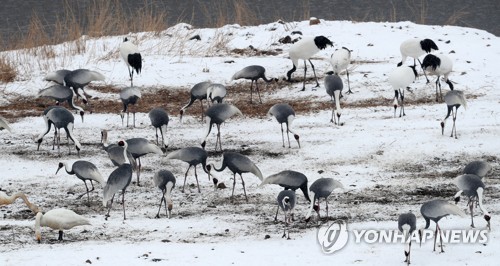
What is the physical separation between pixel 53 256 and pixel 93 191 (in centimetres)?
265

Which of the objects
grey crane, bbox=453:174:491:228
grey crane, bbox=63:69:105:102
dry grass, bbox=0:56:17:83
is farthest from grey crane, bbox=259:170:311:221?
dry grass, bbox=0:56:17:83

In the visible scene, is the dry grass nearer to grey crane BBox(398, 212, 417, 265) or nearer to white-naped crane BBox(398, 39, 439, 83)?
white-naped crane BBox(398, 39, 439, 83)

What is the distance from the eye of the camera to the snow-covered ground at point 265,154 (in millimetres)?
8562

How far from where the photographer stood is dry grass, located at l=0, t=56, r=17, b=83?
16812 millimetres

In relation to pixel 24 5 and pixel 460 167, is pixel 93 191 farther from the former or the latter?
pixel 24 5

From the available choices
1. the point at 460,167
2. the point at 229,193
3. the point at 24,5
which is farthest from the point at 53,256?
the point at 24,5

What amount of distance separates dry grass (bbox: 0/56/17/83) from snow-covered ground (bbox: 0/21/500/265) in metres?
0.21

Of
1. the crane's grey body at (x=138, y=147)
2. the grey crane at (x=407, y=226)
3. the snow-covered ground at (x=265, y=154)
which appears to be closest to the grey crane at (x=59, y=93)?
the snow-covered ground at (x=265, y=154)

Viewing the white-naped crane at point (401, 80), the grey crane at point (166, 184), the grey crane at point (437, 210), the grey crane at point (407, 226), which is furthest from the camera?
the white-naped crane at point (401, 80)

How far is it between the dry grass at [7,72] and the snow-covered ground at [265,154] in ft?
0.68

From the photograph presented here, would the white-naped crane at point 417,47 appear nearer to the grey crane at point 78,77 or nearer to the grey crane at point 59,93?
the grey crane at point 78,77

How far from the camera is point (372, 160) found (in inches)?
470

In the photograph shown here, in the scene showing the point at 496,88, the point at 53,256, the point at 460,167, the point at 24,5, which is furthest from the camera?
the point at 24,5

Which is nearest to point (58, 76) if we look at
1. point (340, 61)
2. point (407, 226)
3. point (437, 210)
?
point (340, 61)
